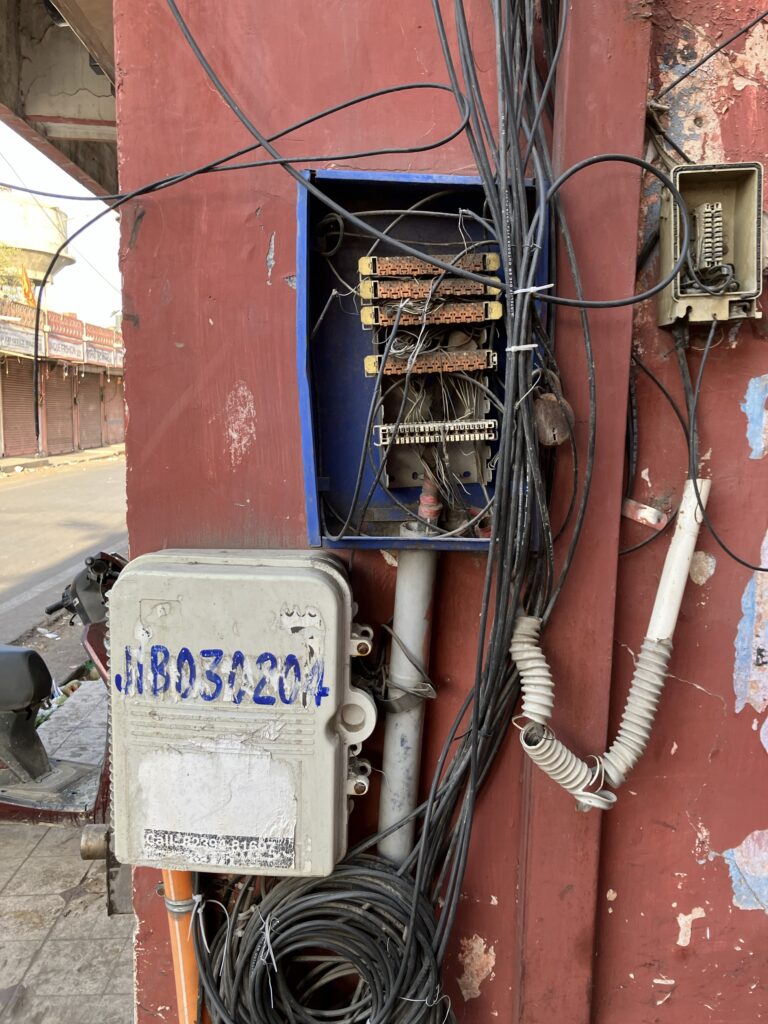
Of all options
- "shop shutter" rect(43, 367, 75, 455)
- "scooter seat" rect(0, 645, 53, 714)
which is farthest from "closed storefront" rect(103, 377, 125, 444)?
"scooter seat" rect(0, 645, 53, 714)

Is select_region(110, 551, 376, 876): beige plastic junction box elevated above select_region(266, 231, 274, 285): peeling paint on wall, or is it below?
below

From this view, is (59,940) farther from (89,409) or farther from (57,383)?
(89,409)

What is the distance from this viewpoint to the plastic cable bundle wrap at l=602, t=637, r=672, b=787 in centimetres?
142

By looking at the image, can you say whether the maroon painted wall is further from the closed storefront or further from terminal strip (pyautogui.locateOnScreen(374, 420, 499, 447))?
the closed storefront

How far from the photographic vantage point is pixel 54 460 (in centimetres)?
1842

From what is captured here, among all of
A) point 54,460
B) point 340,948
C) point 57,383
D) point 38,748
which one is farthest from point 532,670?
point 57,383

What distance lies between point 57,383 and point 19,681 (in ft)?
63.7

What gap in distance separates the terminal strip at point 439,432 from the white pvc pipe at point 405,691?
26cm

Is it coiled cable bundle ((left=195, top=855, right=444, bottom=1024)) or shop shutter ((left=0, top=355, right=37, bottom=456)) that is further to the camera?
shop shutter ((left=0, top=355, right=37, bottom=456))

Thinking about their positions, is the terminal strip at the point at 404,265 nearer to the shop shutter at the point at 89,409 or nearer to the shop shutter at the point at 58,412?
the shop shutter at the point at 58,412

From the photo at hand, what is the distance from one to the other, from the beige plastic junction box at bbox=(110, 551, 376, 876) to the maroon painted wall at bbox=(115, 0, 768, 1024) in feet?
0.86

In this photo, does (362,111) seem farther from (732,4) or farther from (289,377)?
(732,4)

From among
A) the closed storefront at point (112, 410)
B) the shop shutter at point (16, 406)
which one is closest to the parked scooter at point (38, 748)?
the shop shutter at point (16, 406)

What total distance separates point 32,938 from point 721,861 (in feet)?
7.84
